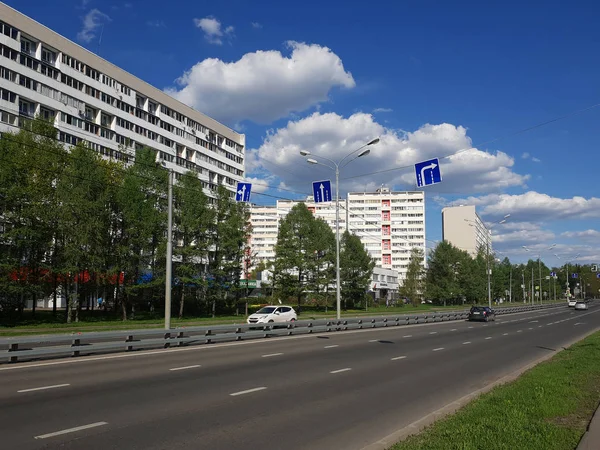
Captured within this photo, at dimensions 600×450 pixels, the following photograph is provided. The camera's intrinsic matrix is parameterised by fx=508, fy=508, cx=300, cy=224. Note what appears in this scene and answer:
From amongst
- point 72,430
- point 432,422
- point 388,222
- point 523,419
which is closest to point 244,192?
point 72,430

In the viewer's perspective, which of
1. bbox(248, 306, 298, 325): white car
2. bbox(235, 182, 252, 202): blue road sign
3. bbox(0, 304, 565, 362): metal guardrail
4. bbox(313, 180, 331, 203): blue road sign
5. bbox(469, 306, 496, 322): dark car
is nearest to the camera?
bbox(0, 304, 565, 362): metal guardrail

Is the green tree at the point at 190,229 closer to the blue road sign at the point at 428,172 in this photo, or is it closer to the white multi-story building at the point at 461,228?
the blue road sign at the point at 428,172

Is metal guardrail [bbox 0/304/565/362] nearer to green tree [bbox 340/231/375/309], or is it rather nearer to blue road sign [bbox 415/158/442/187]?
blue road sign [bbox 415/158/442/187]

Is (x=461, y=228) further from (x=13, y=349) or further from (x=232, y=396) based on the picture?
(x=232, y=396)

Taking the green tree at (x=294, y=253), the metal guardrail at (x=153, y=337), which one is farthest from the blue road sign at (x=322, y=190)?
the green tree at (x=294, y=253)

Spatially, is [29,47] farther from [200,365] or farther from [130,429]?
[130,429]

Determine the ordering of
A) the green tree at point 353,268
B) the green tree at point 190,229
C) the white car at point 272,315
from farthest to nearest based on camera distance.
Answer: the green tree at point 353,268 → the green tree at point 190,229 → the white car at point 272,315

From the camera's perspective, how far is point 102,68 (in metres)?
62.8

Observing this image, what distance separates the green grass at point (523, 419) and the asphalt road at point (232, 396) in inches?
39.9

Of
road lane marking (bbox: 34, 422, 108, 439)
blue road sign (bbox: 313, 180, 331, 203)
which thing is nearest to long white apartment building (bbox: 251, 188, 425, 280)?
blue road sign (bbox: 313, 180, 331, 203)

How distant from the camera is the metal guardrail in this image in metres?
15.9

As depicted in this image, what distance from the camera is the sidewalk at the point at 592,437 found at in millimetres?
6105

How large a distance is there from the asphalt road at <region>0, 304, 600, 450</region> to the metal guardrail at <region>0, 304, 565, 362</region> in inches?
29.2

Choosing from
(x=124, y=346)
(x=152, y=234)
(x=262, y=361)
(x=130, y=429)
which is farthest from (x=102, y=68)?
(x=130, y=429)
